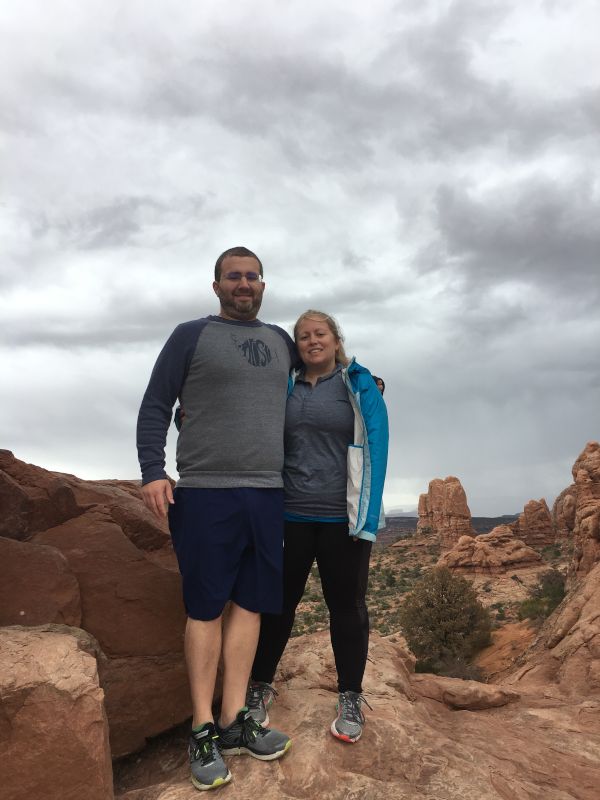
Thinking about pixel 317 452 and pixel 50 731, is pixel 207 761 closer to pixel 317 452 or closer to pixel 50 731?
pixel 50 731

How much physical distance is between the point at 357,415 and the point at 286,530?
2.90ft

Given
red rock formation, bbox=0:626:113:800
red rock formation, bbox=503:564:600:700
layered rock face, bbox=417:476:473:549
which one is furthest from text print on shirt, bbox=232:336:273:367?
layered rock face, bbox=417:476:473:549

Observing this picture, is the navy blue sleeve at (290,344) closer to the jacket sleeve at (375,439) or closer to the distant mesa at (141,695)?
the jacket sleeve at (375,439)

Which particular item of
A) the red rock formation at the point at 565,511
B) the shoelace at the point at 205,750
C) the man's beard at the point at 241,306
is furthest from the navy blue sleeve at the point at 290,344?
the red rock formation at the point at 565,511

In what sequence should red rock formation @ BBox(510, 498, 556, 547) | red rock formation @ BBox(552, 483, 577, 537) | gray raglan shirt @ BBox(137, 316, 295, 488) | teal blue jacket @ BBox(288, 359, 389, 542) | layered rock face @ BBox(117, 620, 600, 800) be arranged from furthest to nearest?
red rock formation @ BBox(510, 498, 556, 547), red rock formation @ BBox(552, 483, 577, 537), teal blue jacket @ BBox(288, 359, 389, 542), gray raglan shirt @ BBox(137, 316, 295, 488), layered rock face @ BBox(117, 620, 600, 800)

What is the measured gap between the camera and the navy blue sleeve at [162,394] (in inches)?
140

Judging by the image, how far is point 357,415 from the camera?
3791 millimetres

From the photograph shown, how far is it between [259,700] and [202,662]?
0.76 metres

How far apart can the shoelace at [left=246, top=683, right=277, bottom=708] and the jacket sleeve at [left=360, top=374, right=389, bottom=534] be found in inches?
52.7

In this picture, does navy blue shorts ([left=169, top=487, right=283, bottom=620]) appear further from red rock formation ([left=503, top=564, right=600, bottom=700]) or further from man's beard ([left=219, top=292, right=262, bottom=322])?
red rock formation ([left=503, top=564, right=600, bottom=700])

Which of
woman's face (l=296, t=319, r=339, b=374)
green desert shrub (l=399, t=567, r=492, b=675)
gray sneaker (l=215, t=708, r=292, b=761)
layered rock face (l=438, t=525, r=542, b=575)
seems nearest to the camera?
gray sneaker (l=215, t=708, r=292, b=761)

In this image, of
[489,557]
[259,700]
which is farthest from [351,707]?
[489,557]

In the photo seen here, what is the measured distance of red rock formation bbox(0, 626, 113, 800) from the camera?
2680 millimetres

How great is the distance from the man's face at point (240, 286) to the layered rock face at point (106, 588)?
1.91 meters
